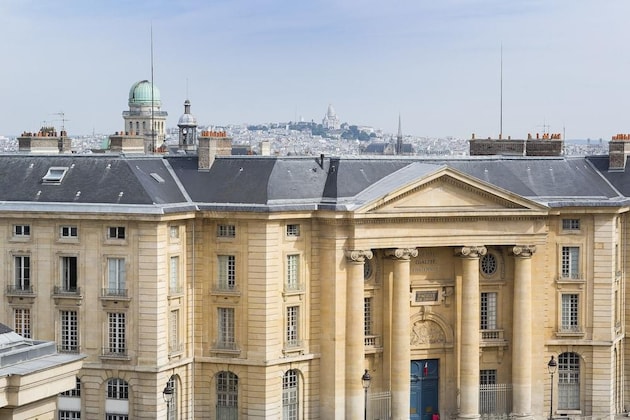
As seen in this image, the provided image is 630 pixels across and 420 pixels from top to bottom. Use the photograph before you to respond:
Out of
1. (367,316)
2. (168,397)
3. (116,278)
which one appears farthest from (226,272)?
(367,316)

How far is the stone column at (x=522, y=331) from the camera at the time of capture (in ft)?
254

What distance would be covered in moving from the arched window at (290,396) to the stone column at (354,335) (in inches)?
93.8

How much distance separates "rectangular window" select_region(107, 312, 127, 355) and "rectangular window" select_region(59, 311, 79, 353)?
1.54 meters

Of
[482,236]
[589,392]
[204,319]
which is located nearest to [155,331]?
[204,319]

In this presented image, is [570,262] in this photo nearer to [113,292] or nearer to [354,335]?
[354,335]

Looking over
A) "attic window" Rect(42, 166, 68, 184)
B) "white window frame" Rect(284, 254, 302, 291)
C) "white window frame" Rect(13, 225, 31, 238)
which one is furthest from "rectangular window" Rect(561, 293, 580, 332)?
"white window frame" Rect(13, 225, 31, 238)

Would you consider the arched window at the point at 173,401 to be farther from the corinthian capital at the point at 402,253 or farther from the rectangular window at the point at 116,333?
the corinthian capital at the point at 402,253

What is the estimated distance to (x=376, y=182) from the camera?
7525 cm

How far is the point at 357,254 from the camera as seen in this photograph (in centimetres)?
7325

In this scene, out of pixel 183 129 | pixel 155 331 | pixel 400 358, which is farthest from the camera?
pixel 183 129

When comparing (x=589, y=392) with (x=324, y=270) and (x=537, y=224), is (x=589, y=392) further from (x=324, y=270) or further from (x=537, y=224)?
(x=324, y=270)

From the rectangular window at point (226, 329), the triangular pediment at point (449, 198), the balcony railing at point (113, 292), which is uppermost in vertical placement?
the triangular pediment at point (449, 198)

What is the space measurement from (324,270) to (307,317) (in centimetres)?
233

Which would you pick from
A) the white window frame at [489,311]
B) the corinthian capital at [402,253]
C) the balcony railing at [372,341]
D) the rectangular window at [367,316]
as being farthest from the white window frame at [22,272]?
the white window frame at [489,311]
